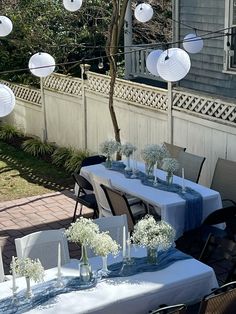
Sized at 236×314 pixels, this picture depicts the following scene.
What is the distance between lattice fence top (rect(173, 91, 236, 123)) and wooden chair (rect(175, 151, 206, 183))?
2.39 ft

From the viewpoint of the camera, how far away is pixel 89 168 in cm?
896

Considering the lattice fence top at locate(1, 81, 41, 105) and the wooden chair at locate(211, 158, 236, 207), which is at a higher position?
the lattice fence top at locate(1, 81, 41, 105)

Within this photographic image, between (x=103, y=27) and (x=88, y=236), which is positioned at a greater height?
(x=103, y=27)

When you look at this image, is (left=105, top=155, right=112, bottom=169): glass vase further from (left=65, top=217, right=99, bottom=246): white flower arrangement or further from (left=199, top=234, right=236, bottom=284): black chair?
(left=65, top=217, right=99, bottom=246): white flower arrangement

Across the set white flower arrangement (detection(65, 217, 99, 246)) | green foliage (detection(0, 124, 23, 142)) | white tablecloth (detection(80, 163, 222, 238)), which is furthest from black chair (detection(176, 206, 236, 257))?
green foliage (detection(0, 124, 23, 142))

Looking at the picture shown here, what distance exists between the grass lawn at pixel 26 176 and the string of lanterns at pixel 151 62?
2533mm

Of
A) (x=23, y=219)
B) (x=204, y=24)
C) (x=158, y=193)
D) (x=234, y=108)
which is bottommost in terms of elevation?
(x=23, y=219)

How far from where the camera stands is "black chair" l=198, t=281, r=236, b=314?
4805 millimetres

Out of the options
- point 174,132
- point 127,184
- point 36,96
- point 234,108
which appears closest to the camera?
point 127,184

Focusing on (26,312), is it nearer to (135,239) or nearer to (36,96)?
(135,239)

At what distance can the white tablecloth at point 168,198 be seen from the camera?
736 centimetres

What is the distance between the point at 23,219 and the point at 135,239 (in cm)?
402

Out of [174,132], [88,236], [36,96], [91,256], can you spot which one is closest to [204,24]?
[174,132]

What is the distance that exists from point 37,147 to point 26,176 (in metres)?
1.64
